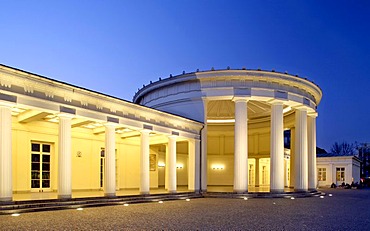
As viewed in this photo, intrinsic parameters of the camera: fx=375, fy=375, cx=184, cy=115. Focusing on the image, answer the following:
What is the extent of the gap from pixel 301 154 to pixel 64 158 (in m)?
17.2

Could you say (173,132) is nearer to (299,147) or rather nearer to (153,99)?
(153,99)

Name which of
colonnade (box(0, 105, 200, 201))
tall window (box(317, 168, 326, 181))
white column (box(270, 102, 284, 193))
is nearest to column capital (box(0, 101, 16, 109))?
colonnade (box(0, 105, 200, 201))

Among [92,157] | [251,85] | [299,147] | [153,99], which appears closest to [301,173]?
[299,147]

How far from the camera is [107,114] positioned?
59.3 feet

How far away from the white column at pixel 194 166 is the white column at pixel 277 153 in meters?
4.82

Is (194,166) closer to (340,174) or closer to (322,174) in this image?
(322,174)

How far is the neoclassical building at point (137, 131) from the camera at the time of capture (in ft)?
50.8

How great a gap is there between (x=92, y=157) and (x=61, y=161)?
7516mm

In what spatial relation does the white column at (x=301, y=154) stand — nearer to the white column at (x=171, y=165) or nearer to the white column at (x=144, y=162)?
the white column at (x=171, y=165)

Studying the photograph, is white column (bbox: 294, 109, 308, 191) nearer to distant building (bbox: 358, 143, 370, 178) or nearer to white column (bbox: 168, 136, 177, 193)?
white column (bbox: 168, 136, 177, 193)

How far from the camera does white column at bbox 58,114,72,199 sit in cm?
1589

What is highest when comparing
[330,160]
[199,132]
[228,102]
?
[228,102]

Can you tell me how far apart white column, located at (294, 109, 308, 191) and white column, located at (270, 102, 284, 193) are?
2.51 meters

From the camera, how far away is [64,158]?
16094 mm
